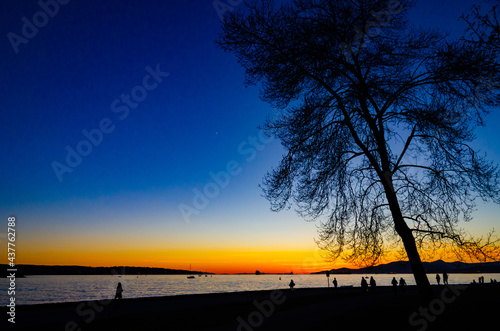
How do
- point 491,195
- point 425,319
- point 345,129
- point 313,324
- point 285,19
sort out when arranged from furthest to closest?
point 313,324 < point 345,129 < point 425,319 < point 285,19 < point 491,195

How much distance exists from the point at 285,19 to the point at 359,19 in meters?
2.44

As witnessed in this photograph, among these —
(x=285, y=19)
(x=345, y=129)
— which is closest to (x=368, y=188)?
(x=345, y=129)

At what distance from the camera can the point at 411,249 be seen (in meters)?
10.0

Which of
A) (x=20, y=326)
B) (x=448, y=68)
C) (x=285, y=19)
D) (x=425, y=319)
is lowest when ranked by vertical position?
(x=20, y=326)

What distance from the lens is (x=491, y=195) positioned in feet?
32.0

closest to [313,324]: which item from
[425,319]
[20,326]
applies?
[425,319]

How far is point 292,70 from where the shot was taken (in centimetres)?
1072

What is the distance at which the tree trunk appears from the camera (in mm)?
9719

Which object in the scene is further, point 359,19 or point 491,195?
point 359,19

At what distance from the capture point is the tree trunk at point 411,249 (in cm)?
972

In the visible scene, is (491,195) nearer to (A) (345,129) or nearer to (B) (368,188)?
(B) (368,188)

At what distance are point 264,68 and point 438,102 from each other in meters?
5.86

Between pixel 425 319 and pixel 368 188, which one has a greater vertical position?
pixel 368 188

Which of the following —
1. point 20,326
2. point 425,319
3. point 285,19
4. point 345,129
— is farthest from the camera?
point 20,326
